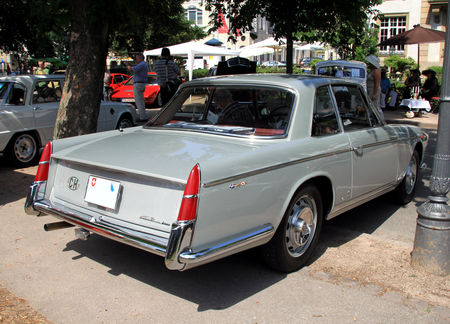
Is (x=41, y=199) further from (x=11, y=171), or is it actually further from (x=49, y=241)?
(x=11, y=171)

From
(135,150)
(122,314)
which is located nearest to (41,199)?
(135,150)

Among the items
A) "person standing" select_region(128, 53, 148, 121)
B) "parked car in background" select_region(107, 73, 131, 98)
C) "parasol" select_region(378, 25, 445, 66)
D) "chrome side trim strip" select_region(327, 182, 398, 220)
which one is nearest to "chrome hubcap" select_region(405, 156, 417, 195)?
"chrome side trim strip" select_region(327, 182, 398, 220)

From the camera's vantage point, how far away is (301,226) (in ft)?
12.7

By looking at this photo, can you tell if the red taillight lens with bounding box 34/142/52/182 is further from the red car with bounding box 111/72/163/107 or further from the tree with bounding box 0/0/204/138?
the red car with bounding box 111/72/163/107

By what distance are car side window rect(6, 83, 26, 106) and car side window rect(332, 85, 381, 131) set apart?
5767mm

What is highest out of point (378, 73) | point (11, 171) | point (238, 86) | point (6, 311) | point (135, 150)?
point (378, 73)

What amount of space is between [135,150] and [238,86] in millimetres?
1297

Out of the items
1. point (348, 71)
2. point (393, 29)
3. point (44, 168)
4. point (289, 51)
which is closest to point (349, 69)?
point (348, 71)

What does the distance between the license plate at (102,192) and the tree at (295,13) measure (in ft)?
25.0

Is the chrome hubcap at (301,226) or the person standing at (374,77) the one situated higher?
the person standing at (374,77)

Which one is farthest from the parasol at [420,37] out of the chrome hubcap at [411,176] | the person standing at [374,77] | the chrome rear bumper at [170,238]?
the chrome rear bumper at [170,238]

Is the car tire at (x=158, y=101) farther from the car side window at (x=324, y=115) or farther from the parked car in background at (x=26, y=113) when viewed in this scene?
the car side window at (x=324, y=115)

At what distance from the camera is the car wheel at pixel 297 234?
3.69 metres

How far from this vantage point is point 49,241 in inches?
180
